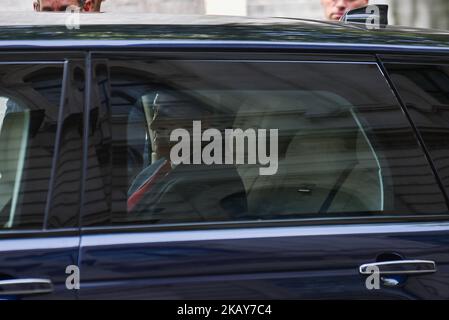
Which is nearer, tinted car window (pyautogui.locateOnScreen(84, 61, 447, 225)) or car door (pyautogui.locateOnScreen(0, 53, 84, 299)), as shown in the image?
car door (pyautogui.locateOnScreen(0, 53, 84, 299))

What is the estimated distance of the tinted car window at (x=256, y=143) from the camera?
2.40 meters

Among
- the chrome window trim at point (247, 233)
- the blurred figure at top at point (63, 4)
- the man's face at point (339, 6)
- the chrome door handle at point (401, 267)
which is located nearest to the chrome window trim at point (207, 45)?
the chrome window trim at point (247, 233)

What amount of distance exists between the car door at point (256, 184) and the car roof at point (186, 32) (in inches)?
2.8

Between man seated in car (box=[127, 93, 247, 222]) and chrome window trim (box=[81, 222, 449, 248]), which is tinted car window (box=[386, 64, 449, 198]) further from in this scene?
man seated in car (box=[127, 93, 247, 222])

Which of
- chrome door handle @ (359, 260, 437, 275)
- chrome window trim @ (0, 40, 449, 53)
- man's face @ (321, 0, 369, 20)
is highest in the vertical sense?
man's face @ (321, 0, 369, 20)

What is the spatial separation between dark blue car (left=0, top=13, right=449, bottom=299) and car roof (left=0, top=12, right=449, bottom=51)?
0.01 metres

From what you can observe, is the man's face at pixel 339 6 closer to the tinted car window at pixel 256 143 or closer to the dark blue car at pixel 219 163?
the dark blue car at pixel 219 163

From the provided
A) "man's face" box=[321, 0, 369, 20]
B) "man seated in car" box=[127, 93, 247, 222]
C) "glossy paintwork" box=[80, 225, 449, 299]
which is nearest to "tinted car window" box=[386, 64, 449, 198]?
"glossy paintwork" box=[80, 225, 449, 299]

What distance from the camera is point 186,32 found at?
8.32 feet

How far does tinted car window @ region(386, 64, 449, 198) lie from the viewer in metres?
2.51

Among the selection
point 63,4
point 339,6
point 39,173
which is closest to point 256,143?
point 39,173
